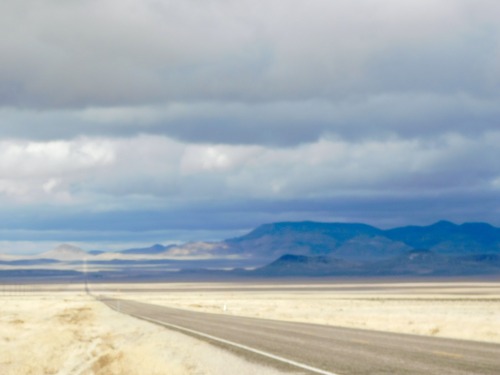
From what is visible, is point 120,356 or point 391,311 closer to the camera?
point 120,356

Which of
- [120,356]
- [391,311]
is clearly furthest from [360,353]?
[391,311]

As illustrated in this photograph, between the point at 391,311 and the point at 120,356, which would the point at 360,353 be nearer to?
the point at 120,356

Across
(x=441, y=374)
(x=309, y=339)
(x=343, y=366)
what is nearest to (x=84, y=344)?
(x=309, y=339)

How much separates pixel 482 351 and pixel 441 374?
5.62 metres

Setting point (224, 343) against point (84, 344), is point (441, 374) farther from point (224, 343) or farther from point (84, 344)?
Result: point (84, 344)

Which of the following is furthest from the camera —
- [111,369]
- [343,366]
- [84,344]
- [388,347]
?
[84,344]

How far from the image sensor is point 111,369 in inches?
826

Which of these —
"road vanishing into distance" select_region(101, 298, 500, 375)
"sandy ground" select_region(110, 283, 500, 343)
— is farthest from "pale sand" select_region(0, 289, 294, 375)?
"sandy ground" select_region(110, 283, 500, 343)

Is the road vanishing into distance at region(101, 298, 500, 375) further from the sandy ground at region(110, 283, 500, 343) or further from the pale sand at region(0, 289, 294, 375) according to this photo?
the sandy ground at region(110, 283, 500, 343)

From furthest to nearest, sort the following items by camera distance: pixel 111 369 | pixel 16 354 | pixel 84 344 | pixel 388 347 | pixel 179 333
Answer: pixel 179 333
pixel 84 344
pixel 16 354
pixel 388 347
pixel 111 369

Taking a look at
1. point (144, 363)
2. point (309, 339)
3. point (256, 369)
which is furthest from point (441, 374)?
point (309, 339)

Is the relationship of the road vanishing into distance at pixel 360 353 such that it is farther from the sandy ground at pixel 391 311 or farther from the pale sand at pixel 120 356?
the sandy ground at pixel 391 311

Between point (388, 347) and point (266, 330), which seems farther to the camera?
point (266, 330)

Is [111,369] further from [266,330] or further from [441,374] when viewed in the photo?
[266,330]
